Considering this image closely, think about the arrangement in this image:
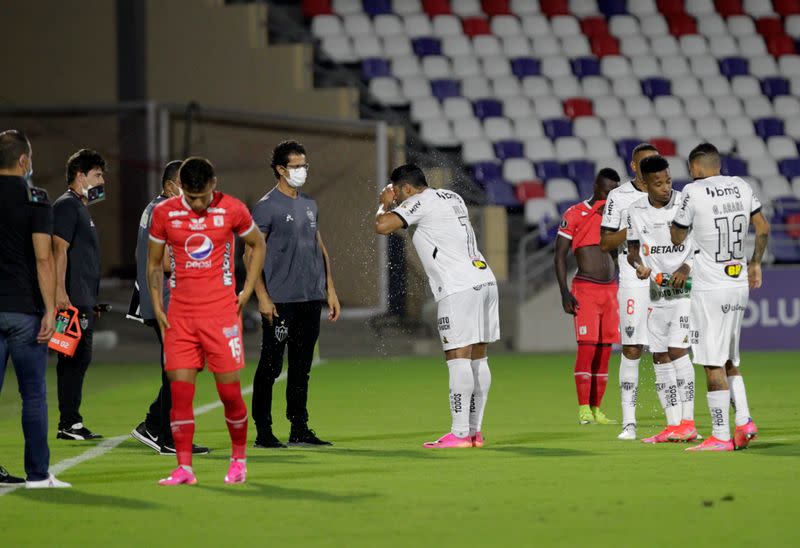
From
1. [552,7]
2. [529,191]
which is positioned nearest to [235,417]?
[529,191]

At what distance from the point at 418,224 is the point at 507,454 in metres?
1.77

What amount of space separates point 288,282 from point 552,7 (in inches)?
799

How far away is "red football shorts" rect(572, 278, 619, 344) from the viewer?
38.3 feet

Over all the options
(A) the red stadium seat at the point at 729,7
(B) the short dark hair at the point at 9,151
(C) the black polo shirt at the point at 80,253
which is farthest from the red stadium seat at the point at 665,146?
(B) the short dark hair at the point at 9,151

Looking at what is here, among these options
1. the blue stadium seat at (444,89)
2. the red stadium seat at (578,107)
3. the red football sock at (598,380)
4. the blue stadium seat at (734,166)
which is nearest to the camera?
the red football sock at (598,380)

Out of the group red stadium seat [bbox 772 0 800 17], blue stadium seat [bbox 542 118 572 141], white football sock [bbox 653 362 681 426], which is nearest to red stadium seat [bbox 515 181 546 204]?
blue stadium seat [bbox 542 118 572 141]

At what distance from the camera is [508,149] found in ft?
84.9

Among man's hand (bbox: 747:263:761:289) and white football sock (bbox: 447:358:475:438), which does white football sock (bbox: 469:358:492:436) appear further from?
man's hand (bbox: 747:263:761:289)

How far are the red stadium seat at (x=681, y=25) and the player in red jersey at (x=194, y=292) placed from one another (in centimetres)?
2279

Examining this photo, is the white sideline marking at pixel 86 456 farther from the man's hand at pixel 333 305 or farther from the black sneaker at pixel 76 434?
the man's hand at pixel 333 305

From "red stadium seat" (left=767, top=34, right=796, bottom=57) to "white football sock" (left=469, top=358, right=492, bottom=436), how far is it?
21.2 metres

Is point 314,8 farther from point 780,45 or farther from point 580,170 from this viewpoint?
point 780,45

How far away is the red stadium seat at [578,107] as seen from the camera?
2698 cm

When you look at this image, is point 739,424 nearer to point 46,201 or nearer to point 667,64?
point 46,201
